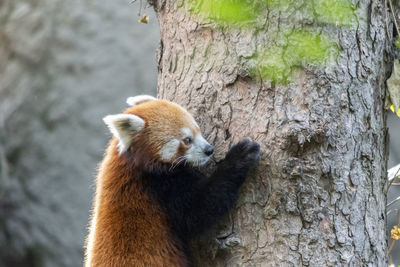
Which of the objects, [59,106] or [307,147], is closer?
[307,147]

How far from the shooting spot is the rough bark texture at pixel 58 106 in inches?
294

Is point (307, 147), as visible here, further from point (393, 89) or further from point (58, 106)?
point (58, 106)

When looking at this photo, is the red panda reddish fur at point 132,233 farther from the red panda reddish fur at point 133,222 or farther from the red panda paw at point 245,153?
the red panda paw at point 245,153

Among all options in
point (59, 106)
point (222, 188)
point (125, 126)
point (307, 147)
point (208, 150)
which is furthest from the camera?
point (59, 106)

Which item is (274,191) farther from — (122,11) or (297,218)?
(122,11)

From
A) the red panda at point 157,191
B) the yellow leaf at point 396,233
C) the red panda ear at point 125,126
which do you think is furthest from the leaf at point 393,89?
the red panda ear at point 125,126

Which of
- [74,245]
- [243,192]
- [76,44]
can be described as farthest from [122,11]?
[243,192]

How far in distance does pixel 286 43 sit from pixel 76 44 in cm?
583

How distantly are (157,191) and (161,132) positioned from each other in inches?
14.4

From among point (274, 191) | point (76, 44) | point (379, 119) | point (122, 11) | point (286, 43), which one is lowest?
point (274, 191)

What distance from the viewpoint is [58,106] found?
763 cm

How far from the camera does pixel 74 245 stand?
7.38m

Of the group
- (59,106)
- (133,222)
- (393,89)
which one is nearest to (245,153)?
(133,222)

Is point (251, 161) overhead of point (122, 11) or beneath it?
beneath
